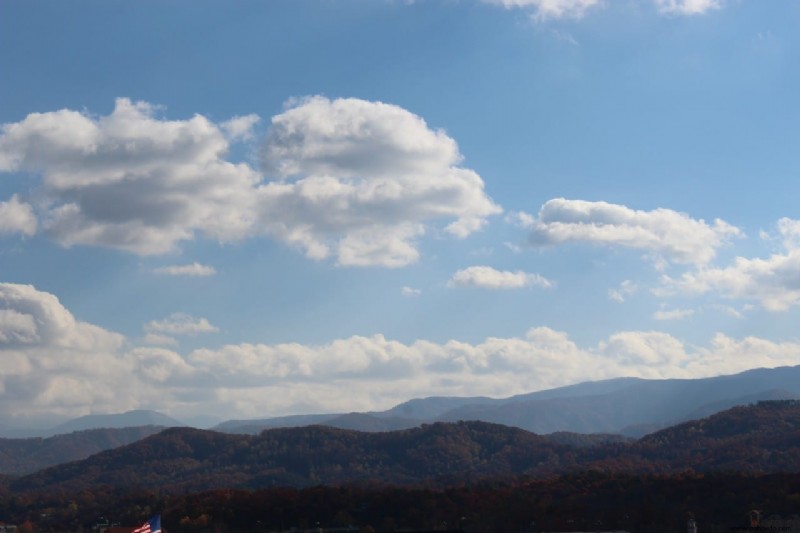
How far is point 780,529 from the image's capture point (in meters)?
193

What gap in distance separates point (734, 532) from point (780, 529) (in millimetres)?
10479

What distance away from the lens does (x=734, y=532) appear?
617 ft

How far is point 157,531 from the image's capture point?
141 m

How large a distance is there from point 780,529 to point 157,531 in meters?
109

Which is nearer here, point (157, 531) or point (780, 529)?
point (157, 531)

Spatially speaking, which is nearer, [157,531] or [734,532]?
[157,531]

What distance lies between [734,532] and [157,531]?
99.0 meters

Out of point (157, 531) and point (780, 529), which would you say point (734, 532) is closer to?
point (780, 529)

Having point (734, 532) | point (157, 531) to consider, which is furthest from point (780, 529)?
point (157, 531)
